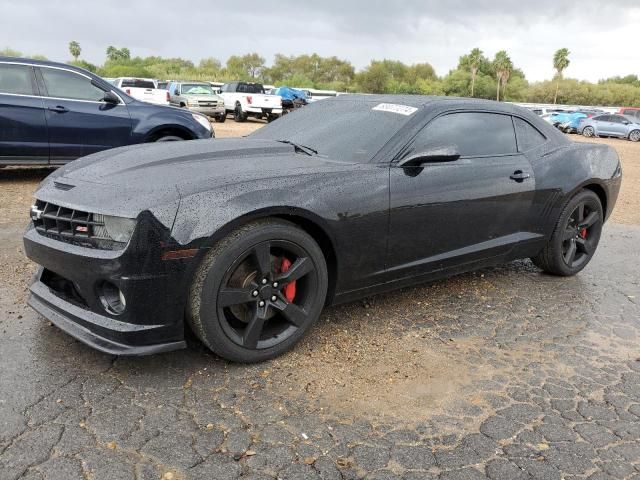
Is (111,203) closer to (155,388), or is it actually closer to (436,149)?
(155,388)

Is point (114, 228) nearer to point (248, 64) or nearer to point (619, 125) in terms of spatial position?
point (619, 125)

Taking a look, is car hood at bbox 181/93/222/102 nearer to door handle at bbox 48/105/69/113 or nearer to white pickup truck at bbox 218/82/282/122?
white pickup truck at bbox 218/82/282/122

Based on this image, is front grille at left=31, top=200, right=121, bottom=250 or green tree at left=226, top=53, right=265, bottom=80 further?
green tree at left=226, top=53, right=265, bottom=80

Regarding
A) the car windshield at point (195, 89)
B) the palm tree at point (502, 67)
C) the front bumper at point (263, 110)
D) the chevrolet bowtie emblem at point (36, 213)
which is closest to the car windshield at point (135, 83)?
the car windshield at point (195, 89)

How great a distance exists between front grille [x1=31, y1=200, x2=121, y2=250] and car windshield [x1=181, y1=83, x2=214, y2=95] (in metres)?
22.7

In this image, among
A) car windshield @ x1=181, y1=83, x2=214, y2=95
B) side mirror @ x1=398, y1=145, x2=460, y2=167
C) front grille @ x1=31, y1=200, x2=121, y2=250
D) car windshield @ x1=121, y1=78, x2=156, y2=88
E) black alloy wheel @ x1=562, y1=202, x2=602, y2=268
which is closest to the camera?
front grille @ x1=31, y1=200, x2=121, y2=250

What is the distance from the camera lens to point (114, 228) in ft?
9.07

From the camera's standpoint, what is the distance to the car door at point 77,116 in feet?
24.9

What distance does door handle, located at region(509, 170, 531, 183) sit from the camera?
421 cm

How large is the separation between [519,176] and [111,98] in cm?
592

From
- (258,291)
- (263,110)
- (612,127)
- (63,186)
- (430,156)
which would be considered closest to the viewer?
(258,291)

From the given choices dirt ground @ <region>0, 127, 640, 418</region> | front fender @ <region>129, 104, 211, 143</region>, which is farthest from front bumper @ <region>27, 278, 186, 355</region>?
front fender @ <region>129, 104, 211, 143</region>

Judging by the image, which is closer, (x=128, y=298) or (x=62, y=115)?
(x=128, y=298)

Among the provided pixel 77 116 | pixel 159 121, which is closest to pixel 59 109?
pixel 77 116
